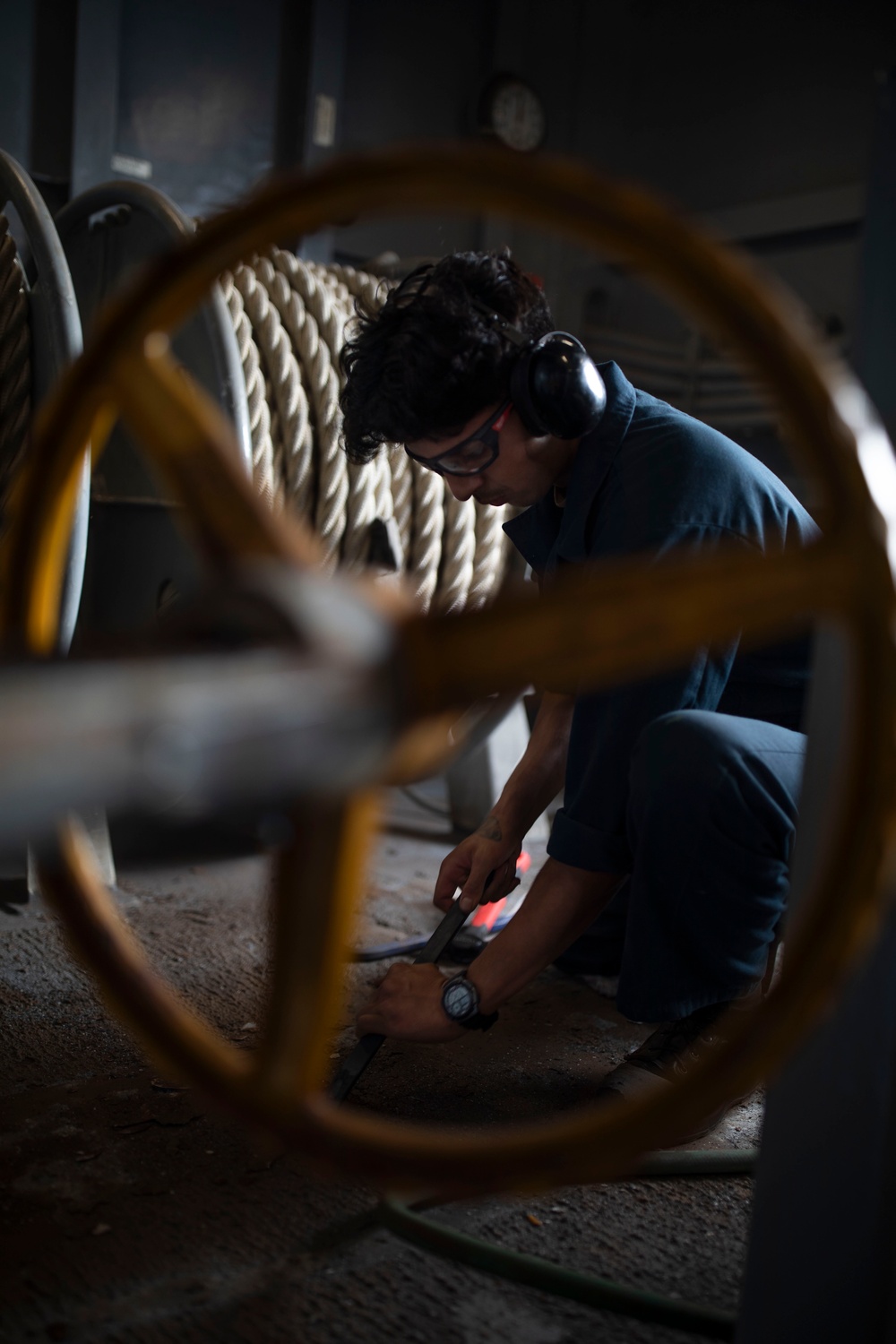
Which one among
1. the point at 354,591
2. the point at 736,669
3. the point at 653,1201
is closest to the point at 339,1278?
the point at 653,1201

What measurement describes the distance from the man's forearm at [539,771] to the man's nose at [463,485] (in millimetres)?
352

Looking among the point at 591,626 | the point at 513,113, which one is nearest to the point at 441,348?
the point at 591,626

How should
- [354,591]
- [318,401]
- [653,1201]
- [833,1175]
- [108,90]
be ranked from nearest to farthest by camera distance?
[354,591]
[833,1175]
[653,1201]
[318,401]
[108,90]

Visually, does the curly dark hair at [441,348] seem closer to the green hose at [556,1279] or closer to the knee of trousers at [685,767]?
the knee of trousers at [685,767]

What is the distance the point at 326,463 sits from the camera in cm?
247

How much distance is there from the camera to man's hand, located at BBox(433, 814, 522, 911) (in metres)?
1.56

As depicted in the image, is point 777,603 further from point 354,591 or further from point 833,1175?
point 833,1175

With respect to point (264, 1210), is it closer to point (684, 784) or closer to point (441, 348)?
point (684, 784)

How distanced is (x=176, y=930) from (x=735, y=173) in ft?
14.3

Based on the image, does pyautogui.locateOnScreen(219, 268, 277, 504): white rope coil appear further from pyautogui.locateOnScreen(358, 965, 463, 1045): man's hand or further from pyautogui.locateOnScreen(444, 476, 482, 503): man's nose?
pyautogui.locateOnScreen(358, 965, 463, 1045): man's hand

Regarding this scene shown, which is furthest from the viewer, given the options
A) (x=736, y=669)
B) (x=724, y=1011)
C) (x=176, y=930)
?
(x=176, y=930)

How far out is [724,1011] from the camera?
1520mm

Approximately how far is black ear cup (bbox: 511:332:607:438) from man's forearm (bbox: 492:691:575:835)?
457mm

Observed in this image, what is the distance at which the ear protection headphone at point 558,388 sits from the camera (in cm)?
142
